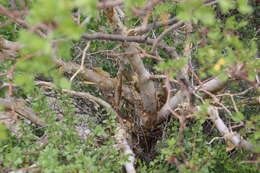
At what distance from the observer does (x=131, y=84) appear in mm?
2379

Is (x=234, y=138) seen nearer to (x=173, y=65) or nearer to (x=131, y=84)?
(x=173, y=65)

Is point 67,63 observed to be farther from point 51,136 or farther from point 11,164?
point 11,164

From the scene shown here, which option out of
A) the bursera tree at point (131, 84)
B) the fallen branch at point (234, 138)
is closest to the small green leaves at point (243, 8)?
the bursera tree at point (131, 84)

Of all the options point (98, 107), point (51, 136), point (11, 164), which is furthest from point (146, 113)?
point (11, 164)

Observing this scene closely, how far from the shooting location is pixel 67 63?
2238 millimetres

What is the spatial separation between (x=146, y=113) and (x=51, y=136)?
759mm

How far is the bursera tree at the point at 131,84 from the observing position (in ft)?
3.12

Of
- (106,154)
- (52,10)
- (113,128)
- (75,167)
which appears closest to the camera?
(52,10)

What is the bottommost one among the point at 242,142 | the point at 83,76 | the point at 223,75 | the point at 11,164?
the point at 242,142

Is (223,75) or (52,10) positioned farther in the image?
(223,75)

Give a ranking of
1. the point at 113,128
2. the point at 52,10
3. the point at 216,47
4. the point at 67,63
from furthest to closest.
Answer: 1. the point at 67,63
2. the point at 113,128
3. the point at 216,47
4. the point at 52,10

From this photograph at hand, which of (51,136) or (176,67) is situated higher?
(176,67)

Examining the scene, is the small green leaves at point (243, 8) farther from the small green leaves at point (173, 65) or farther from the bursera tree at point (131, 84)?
the small green leaves at point (173, 65)

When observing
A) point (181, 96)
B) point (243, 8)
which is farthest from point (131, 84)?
point (243, 8)
